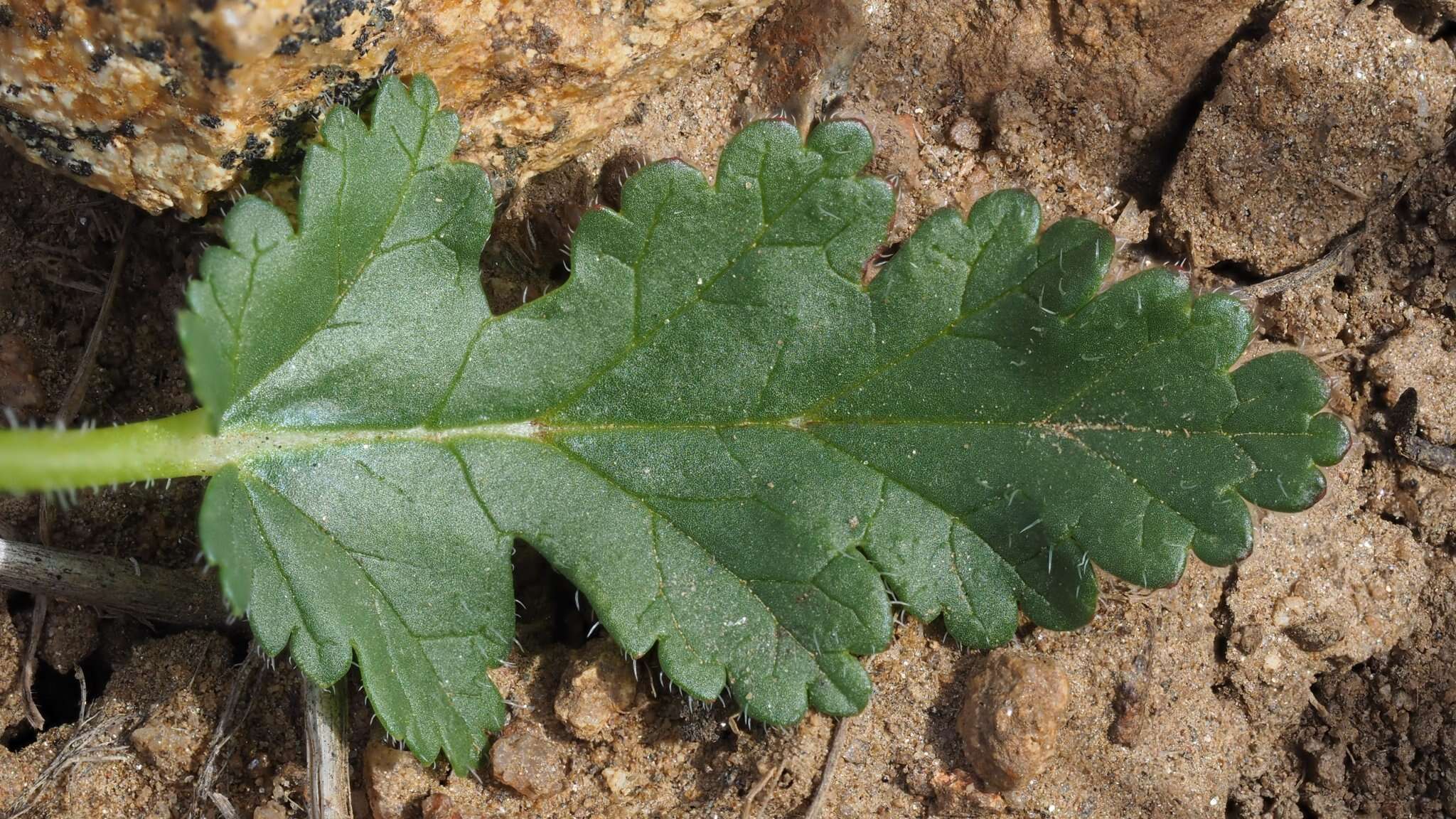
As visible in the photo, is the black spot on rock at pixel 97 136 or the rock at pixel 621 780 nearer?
the black spot on rock at pixel 97 136

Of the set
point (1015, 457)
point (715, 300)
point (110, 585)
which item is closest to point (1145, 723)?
point (1015, 457)

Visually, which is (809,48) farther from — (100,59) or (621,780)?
(621,780)

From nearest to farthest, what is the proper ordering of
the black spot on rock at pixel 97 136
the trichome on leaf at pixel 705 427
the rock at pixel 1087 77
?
1. the trichome on leaf at pixel 705 427
2. the black spot on rock at pixel 97 136
3. the rock at pixel 1087 77

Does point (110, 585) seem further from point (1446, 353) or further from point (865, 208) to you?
point (1446, 353)

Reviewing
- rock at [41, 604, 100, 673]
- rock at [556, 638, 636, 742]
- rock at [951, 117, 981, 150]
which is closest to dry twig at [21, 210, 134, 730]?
rock at [41, 604, 100, 673]

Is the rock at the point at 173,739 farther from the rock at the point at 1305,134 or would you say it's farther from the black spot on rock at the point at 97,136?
the rock at the point at 1305,134

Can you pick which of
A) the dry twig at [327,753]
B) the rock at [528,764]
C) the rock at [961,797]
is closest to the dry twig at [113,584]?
the dry twig at [327,753]

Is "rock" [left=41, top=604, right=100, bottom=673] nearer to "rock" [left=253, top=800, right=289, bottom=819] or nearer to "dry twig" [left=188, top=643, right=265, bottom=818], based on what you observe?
"dry twig" [left=188, top=643, right=265, bottom=818]
